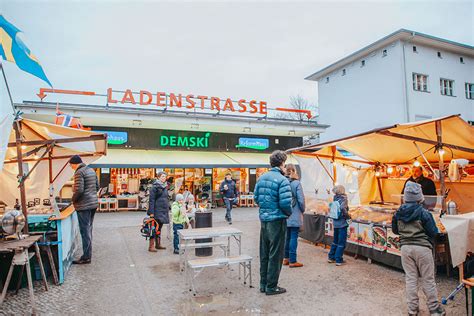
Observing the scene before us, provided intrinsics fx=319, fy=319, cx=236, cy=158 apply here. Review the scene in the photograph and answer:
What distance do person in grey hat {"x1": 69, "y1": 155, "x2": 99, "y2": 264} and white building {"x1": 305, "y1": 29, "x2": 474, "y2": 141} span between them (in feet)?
59.4

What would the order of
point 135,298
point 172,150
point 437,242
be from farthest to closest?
point 172,150 → point 437,242 → point 135,298

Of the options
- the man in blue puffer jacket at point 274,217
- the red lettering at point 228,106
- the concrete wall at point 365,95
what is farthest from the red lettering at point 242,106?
the man in blue puffer jacket at point 274,217

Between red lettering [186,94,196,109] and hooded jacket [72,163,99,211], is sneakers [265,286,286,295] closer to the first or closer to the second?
hooded jacket [72,163,99,211]

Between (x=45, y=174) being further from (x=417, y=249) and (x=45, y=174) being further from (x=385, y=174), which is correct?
(x=385, y=174)

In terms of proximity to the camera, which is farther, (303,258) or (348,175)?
(348,175)

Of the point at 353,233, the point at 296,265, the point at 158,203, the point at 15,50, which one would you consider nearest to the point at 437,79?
the point at 353,233

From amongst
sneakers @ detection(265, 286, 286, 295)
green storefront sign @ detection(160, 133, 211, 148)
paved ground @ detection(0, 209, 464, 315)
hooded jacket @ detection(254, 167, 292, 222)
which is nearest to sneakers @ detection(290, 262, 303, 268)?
paved ground @ detection(0, 209, 464, 315)

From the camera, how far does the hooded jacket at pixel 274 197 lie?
4.59 meters

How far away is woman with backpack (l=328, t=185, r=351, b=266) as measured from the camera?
6.13m

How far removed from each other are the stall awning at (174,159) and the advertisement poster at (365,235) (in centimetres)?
989

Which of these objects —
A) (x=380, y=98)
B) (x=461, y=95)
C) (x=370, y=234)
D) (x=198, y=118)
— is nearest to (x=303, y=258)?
(x=370, y=234)

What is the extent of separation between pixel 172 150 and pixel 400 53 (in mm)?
14603

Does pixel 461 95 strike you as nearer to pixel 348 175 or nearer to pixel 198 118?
pixel 348 175

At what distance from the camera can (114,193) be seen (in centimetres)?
1609
